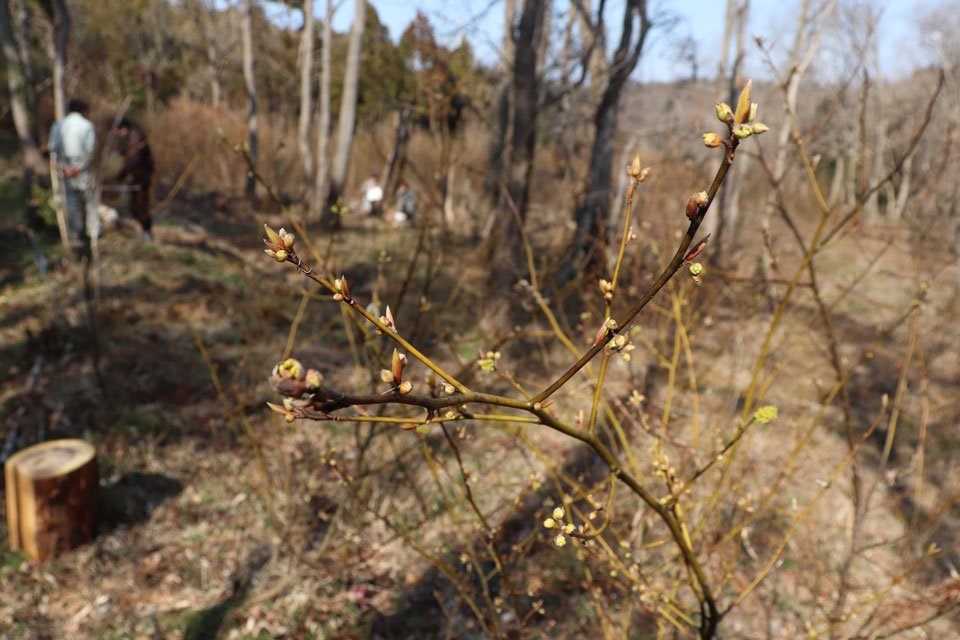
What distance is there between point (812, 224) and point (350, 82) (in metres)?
13.3

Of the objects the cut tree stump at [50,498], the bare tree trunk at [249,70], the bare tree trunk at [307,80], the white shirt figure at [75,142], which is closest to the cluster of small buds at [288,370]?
the cut tree stump at [50,498]

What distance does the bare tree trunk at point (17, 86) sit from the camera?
17.6 ft

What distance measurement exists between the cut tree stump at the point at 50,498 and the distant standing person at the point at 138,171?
13.5 ft

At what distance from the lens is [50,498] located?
2.98m

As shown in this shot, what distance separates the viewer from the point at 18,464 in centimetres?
299

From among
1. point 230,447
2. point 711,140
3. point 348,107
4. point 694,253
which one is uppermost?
point 348,107

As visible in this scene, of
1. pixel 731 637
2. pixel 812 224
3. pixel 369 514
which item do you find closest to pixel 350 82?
pixel 369 514

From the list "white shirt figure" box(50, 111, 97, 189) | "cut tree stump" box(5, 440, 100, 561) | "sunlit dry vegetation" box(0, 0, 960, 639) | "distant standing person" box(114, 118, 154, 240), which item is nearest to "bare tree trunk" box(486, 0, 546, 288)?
"sunlit dry vegetation" box(0, 0, 960, 639)

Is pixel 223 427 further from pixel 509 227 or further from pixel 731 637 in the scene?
pixel 731 637

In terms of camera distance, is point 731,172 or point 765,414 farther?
point 731,172

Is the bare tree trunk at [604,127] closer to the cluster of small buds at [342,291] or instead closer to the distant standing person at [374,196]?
the distant standing person at [374,196]

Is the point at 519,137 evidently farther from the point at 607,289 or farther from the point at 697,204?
the point at 697,204

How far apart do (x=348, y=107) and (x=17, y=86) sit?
14.2ft

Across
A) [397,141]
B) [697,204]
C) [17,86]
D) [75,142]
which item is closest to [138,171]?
[17,86]
